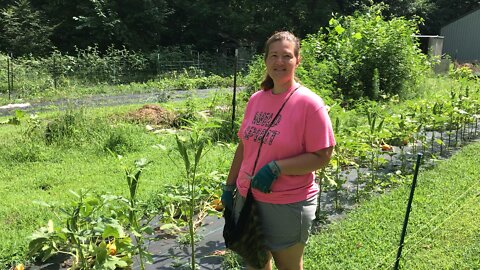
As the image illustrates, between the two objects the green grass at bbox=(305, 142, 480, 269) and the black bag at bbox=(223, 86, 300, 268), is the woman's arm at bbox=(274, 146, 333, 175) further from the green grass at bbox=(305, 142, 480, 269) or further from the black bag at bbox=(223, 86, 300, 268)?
the green grass at bbox=(305, 142, 480, 269)

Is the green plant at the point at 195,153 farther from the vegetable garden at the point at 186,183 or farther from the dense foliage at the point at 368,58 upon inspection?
the dense foliage at the point at 368,58

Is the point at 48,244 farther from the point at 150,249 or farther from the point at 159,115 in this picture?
the point at 159,115

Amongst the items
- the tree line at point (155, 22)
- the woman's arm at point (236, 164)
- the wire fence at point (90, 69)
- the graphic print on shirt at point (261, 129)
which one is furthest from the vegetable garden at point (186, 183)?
the tree line at point (155, 22)

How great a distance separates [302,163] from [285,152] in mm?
103

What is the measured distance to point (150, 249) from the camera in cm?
347

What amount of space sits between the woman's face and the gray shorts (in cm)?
61

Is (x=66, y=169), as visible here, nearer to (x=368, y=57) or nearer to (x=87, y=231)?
(x=87, y=231)

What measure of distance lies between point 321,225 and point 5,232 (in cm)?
273

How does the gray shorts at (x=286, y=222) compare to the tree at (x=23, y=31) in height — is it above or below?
below

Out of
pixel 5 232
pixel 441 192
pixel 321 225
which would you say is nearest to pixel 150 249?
pixel 5 232

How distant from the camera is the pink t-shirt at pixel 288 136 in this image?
2.05m

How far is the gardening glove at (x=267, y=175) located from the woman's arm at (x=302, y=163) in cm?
2

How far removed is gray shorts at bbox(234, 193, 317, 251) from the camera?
84.2 inches

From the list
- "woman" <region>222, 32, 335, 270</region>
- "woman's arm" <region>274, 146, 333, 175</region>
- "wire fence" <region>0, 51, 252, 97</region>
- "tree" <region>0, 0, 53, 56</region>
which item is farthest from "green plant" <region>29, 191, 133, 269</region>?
"tree" <region>0, 0, 53, 56</region>
